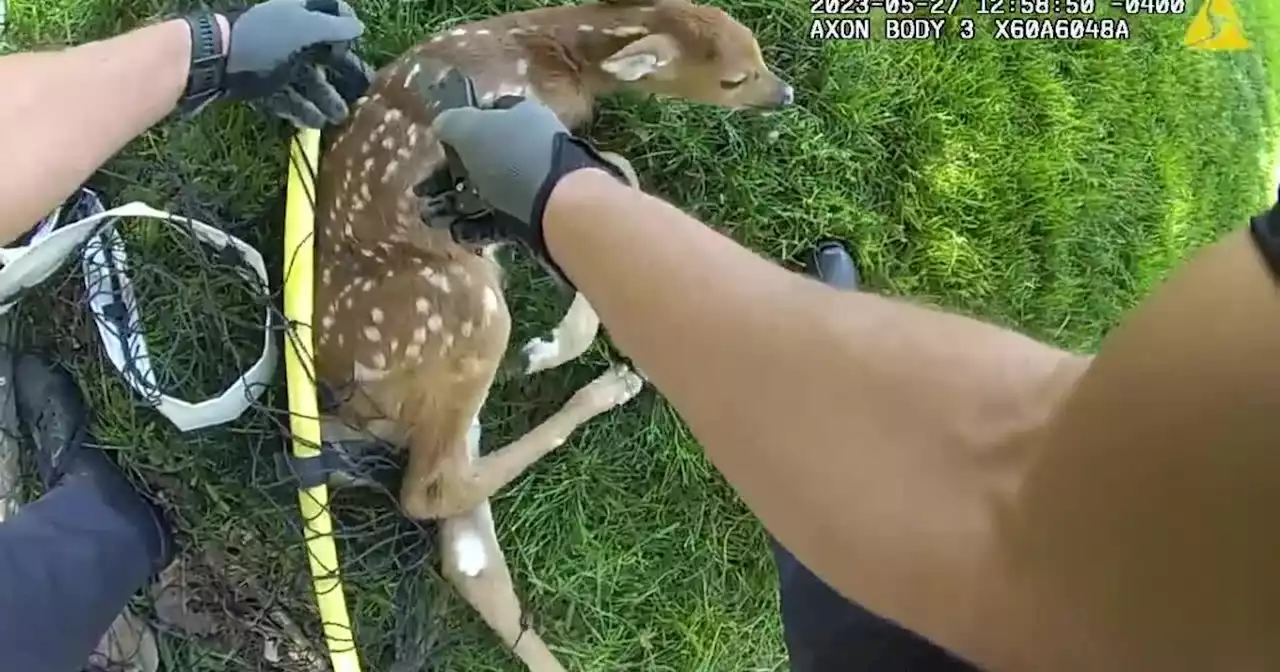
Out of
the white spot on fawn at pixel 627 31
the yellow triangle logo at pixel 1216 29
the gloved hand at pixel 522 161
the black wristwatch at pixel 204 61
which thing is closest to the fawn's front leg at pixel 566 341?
the white spot on fawn at pixel 627 31

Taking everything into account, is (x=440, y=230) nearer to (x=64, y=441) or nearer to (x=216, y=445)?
(x=216, y=445)

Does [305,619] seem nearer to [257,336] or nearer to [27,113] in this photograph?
[257,336]

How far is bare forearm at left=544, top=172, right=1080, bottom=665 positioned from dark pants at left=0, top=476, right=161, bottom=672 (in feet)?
3.51

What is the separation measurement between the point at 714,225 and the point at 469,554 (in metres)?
0.79

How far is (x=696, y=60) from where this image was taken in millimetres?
2051

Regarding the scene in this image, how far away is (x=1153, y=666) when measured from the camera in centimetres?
81

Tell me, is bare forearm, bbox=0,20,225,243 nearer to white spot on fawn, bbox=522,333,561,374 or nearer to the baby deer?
the baby deer

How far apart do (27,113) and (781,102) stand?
124 centimetres

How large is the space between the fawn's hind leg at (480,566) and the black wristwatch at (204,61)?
2.40 feet

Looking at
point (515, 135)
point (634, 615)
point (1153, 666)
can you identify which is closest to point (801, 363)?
point (1153, 666)

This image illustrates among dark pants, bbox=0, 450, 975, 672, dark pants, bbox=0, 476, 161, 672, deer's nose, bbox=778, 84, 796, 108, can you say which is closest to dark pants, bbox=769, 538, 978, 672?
dark pants, bbox=0, 450, 975, 672

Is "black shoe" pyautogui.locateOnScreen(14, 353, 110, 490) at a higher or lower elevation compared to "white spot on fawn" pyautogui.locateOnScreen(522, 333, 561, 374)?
lower

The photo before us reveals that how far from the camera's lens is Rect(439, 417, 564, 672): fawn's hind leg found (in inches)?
84.7

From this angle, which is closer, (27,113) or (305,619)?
(27,113)
